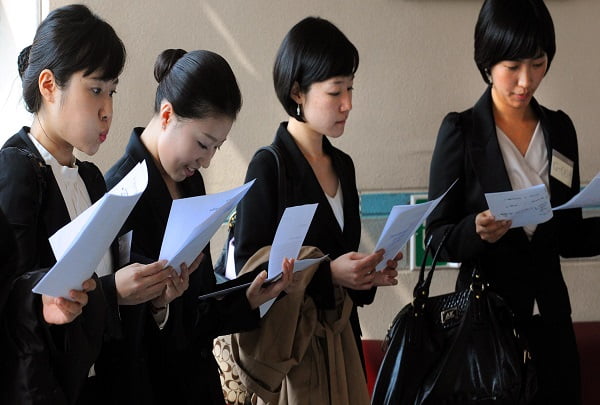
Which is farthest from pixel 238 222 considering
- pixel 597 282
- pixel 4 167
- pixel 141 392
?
pixel 597 282

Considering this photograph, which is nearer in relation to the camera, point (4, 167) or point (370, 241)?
point (4, 167)

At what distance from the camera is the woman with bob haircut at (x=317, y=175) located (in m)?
2.45

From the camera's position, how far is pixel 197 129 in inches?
86.6

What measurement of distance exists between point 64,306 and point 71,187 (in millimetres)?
404

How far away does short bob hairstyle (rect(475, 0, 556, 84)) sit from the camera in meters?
2.73

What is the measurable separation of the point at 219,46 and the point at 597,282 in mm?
1817

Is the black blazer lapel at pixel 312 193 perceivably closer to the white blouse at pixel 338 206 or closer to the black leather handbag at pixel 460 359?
the white blouse at pixel 338 206

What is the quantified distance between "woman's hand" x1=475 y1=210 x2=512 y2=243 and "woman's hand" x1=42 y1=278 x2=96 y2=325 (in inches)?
50.9

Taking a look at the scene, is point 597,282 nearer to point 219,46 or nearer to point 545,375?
point 545,375

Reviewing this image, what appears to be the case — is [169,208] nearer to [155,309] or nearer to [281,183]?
[155,309]

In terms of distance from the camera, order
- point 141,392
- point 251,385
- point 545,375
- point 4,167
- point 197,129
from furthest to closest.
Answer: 1. point 545,375
2. point 251,385
3. point 197,129
4. point 141,392
5. point 4,167

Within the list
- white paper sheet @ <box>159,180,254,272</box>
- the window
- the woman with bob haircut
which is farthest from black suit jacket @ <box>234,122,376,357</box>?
the window

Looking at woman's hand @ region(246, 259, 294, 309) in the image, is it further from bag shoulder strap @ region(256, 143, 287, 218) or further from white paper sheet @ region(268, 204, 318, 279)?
bag shoulder strap @ region(256, 143, 287, 218)

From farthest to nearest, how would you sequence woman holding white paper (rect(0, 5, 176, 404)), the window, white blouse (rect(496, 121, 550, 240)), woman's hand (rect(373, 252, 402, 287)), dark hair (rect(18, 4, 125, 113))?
the window, white blouse (rect(496, 121, 550, 240)), woman's hand (rect(373, 252, 402, 287)), dark hair (rect(18, 4, 125, 113)), woman holding white paper (rect(0, 5, 176, 404))
